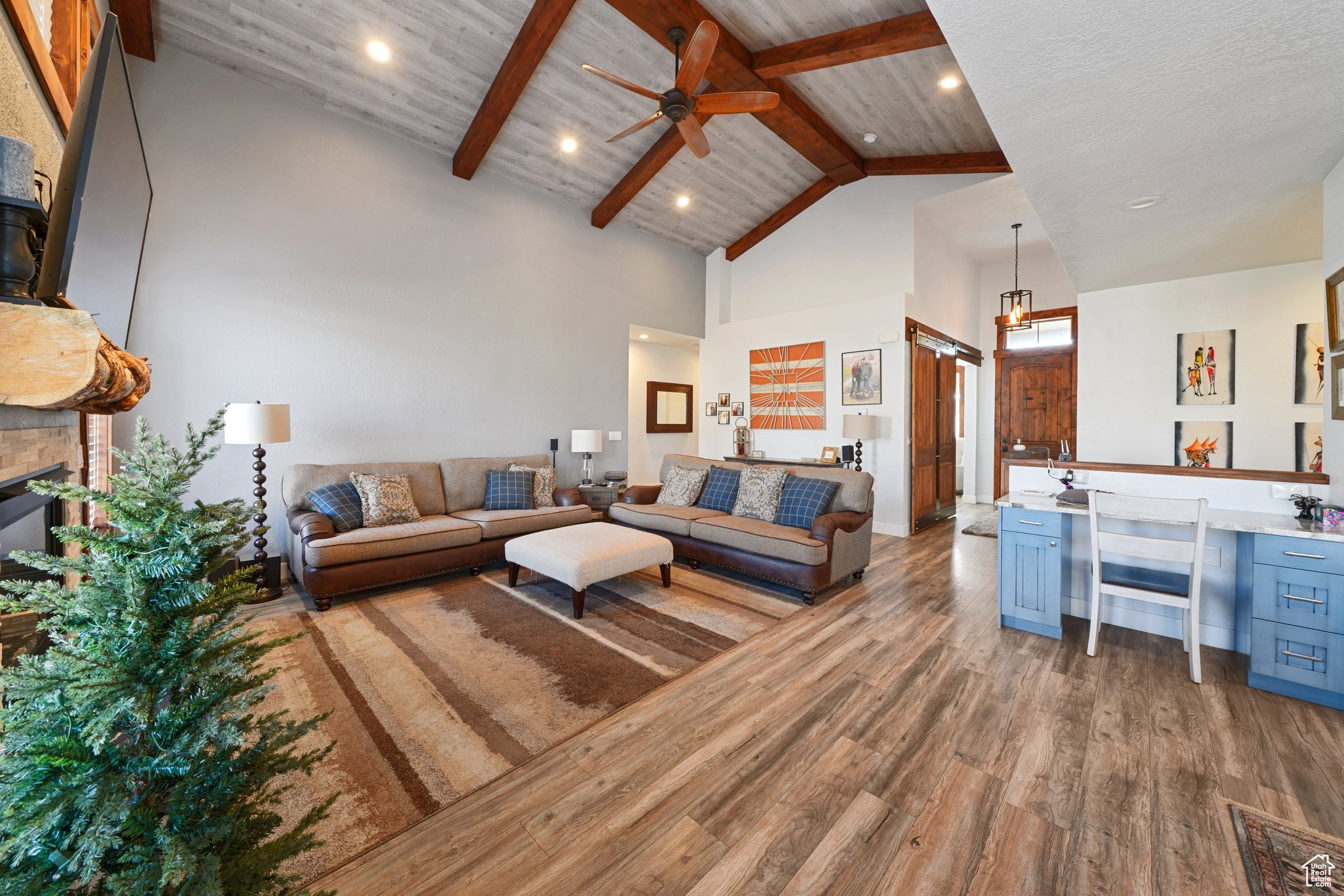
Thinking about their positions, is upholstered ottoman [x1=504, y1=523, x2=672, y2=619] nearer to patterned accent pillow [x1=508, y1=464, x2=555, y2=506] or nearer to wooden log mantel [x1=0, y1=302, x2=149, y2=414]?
patterned accent pillow [x1=508, y1=464, x2=555, y2=506]

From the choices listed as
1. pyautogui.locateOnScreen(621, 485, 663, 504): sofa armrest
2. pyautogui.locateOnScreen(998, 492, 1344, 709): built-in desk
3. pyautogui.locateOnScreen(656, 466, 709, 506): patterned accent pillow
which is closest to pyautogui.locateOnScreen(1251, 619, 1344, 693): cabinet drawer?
pyautogui.locateOnScreen(998, 492, 1344, 709): built-in desk

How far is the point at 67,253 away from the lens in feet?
3.89

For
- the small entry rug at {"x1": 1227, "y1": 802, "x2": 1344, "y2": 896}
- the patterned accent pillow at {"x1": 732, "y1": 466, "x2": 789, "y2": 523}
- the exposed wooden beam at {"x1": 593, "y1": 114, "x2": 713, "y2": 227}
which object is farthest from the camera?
the exposed wooden beam at {"x1": 593, "y1": 114, "x2": 713, "y2": 227}

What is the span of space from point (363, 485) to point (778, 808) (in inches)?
149

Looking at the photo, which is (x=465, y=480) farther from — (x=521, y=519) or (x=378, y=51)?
(x=378, y=51)

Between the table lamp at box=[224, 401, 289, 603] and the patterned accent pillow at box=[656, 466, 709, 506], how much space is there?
307 cm

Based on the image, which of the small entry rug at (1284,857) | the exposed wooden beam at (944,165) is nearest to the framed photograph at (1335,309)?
the small entry rug at (1284,857)

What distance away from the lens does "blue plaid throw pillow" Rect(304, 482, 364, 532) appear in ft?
12.5

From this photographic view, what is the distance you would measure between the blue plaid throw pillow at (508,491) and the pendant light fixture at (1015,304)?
20.0 ft

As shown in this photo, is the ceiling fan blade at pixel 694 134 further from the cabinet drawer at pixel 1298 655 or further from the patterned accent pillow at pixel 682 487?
the cabinet drawer at pixel 1298 655

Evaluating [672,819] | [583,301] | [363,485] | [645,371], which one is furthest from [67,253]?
[645,371]

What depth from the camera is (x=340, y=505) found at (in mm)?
3863

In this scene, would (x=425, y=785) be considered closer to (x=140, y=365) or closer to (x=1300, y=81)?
(x=140, y=365)

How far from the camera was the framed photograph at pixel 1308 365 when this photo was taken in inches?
155
